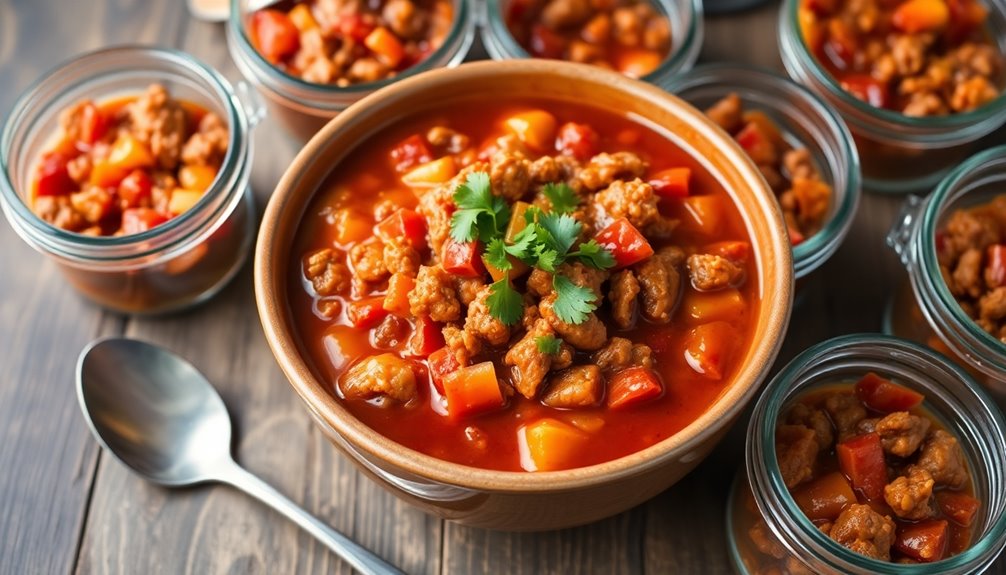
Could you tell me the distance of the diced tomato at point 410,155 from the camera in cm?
351

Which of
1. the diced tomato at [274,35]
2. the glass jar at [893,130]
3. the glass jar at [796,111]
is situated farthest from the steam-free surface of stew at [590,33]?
the diced tomato at [274,35]

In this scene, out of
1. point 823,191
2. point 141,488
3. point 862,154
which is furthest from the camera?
point 862,154

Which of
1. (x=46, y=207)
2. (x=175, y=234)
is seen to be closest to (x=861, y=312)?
(x=175, y=234)

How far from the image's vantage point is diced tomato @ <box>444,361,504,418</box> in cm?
300

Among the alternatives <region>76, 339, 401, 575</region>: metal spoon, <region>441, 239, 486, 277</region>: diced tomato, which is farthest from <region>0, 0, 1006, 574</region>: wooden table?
<region>441, 239, 486, 277</region>: diced tomato

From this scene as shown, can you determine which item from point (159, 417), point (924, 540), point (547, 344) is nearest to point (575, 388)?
point (547, 344)

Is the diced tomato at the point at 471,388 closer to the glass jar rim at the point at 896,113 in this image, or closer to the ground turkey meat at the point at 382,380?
the ground turkey meat at the point at 382,380

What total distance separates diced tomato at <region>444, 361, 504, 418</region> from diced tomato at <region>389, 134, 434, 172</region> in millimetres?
828

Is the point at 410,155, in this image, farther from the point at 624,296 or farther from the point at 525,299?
the point at 624,296

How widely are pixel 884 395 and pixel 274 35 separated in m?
2.67

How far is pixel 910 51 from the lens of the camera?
427 cm

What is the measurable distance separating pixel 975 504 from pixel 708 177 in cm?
130

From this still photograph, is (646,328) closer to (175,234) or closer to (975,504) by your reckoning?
(975,504)

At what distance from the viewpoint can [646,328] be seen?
126 inches
